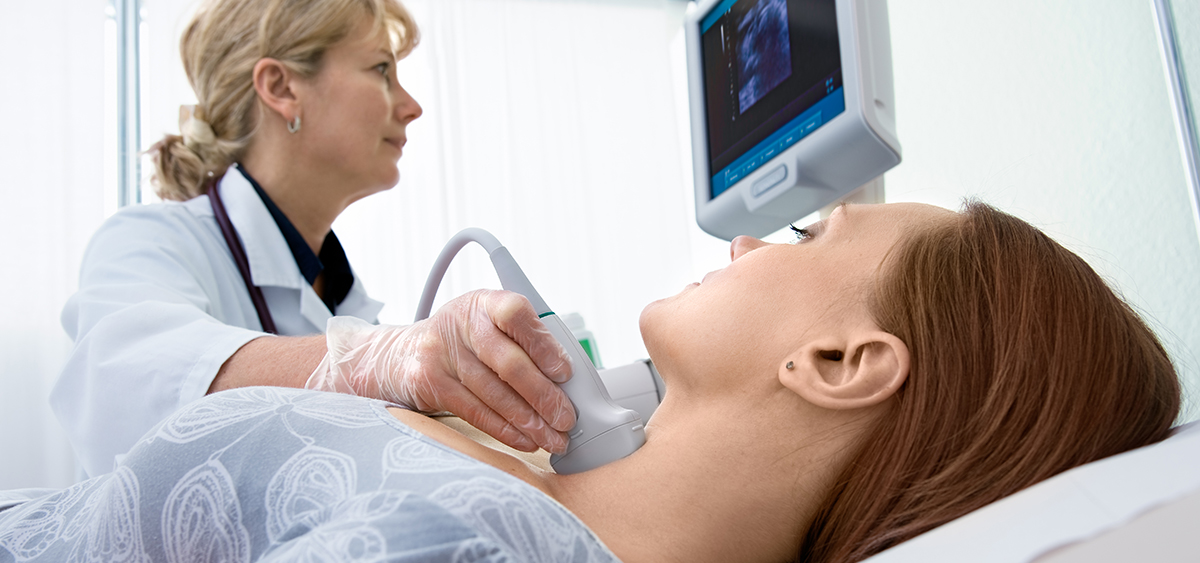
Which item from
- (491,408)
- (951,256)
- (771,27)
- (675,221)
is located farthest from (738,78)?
(675,221)

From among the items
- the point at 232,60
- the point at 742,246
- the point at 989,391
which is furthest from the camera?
the point at 232,60

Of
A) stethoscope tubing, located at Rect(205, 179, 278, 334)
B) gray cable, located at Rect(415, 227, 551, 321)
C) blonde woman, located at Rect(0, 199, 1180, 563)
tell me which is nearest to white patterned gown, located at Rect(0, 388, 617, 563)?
blonde woman, located at Rect(0, 199, 1180, 563)

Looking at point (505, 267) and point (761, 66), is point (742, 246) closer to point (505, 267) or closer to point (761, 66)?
point (505, 267)

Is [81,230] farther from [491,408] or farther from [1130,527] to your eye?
[1130,527]

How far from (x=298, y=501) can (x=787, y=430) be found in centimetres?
43

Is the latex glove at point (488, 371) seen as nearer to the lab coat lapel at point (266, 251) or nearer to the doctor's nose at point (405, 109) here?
the lab coat lapel at point (266, 251)

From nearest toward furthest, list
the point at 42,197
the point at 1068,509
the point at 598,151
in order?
1. the point at 1068,509
2. the point at 42,197
3. the point at 598,151

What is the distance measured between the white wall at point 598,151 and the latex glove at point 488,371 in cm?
81

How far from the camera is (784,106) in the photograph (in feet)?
4.17

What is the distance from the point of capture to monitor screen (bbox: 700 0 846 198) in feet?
3.83

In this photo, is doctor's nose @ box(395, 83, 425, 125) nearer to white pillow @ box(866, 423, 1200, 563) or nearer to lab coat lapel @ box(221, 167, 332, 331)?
lab coat lapel @ box(221, 167, 332, 331)

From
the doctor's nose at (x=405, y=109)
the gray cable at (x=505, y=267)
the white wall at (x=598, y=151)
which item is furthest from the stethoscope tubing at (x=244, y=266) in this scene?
the white wall at (x=598, y=151)

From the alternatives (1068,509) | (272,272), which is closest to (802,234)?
(1068,509)

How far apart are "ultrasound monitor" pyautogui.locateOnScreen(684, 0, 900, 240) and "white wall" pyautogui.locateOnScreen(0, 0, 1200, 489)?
10.2 inches
